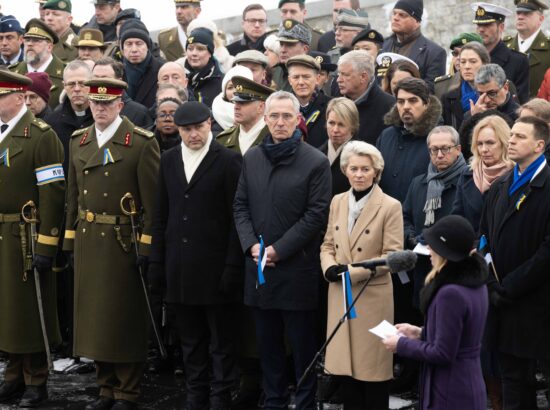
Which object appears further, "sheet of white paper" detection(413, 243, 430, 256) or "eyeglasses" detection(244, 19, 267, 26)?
"eyeglasses" detection(244, 19, 267, 26)

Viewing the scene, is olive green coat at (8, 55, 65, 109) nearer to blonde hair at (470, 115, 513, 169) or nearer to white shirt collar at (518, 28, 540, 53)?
white shirt collar at (518, 28, 540, 53)

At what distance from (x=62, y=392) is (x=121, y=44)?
412cm

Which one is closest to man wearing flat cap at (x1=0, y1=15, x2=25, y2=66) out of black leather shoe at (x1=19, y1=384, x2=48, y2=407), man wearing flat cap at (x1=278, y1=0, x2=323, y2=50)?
Result: man wearing flat cap at (x1=278, y1=0, x2=323, y2=50)

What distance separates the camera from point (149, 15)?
63.6 ft

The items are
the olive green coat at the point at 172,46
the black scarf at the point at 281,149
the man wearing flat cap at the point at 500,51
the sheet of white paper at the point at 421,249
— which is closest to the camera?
the sheet of white paper at the point at 421,249

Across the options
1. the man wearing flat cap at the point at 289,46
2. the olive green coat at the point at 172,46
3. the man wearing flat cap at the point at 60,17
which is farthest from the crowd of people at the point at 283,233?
the man wearing flat cap at the point at 60,17

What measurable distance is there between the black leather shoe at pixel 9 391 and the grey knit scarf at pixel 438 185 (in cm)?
348

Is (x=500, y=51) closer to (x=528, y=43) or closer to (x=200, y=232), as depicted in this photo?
(x=528, y=43)

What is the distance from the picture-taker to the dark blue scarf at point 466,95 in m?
9.90

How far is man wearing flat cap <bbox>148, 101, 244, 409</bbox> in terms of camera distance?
28.5 ft

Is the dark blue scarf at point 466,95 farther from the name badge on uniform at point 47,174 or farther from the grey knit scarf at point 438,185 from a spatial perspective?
the name badge on uniform at point 47,174

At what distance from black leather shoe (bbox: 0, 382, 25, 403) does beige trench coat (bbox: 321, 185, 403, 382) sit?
2.79 metres

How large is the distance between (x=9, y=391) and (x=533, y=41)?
588cm

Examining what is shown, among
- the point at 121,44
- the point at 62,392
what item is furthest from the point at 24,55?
the point at 62,392
